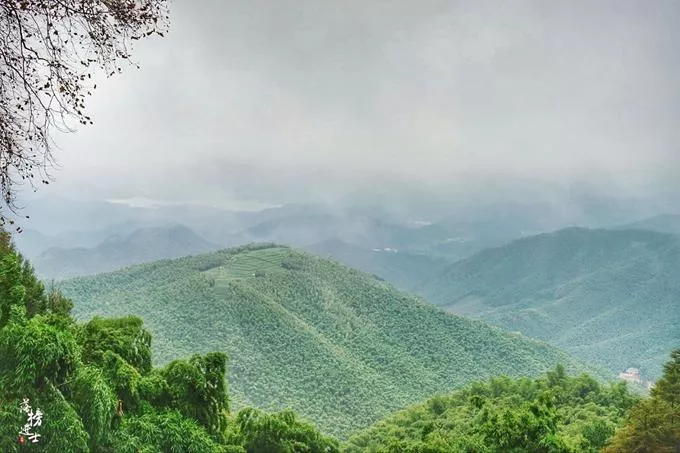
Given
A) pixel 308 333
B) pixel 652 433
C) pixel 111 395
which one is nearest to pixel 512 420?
pixel 652 433

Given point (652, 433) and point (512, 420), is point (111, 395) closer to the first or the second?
point (512, 420)

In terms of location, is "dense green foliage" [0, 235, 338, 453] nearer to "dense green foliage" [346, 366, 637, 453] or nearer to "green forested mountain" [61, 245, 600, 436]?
"dense green foliage" [346, 366, 637, 453]

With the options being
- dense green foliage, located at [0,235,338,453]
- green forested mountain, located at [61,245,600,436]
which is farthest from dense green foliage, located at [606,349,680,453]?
green forested mountain, located at [61,245,600,436]

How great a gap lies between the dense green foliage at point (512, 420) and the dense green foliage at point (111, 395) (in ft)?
14.2

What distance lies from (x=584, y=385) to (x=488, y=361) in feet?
225

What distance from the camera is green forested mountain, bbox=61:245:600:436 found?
296 feet

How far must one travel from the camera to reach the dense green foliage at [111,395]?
8.42 metres

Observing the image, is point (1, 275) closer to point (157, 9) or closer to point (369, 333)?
point (157, 9)

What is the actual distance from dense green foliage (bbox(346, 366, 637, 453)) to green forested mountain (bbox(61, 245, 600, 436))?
25.3 m

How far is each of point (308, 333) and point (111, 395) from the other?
98.2 meters

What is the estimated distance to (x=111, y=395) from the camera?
974 centimetres

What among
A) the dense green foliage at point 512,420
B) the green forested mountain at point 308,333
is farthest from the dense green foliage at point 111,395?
the green forested mountain at point 308,333

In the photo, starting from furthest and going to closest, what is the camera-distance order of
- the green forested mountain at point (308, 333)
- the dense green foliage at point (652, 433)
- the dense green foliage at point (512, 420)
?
the green forested mountain at point (308, 333), the dense green foliage at point (512, 420), the dense green foliage at point (652, 433)

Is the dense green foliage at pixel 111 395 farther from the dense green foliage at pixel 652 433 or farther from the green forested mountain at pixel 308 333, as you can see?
the green forested mountain at pixel 308 333
